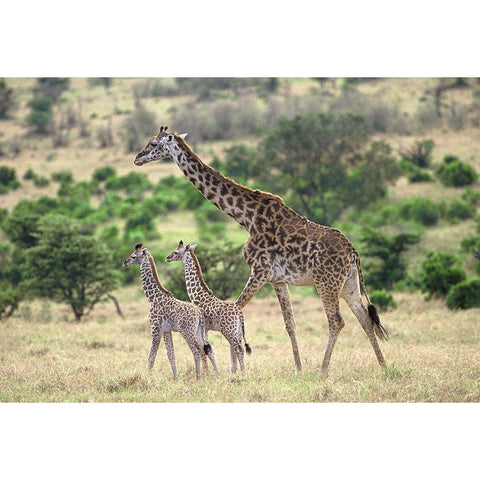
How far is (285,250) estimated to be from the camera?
916 centimetres

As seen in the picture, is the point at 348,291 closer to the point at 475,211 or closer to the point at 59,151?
the point at 475,211

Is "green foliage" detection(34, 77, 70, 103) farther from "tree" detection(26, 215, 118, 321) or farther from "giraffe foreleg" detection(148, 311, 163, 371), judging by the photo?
"giraffe foreleg" detection(148, 311, 163, 371)

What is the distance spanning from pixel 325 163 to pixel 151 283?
65.3 feet

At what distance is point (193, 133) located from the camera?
40281 millimetres

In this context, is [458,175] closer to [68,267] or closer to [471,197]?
[471,197]

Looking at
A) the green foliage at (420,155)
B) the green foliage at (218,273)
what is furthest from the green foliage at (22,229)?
the green foliage at (420,155)

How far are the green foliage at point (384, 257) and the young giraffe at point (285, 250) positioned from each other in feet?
29.5

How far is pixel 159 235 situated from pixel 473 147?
704 inches

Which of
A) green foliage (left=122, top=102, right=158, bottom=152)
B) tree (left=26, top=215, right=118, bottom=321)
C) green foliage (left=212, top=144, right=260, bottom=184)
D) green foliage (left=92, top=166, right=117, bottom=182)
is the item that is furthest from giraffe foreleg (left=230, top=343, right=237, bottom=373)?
A: green foliage (left=122, top=102, right=158, bottom=152)

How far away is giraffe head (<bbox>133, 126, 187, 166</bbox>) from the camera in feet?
30.4

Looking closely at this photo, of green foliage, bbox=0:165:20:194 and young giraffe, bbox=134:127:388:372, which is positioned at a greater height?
green foliage, bbox=0:165:20:194

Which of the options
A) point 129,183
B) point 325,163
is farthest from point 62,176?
point 325,163

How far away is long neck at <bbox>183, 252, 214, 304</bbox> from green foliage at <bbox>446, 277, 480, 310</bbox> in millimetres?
7768

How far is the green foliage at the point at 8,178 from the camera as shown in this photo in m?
34.2
